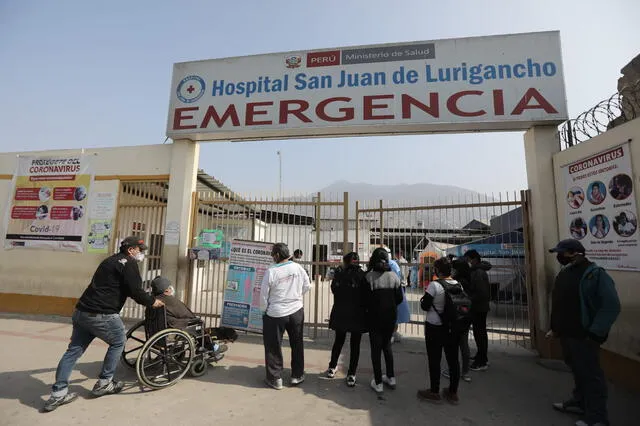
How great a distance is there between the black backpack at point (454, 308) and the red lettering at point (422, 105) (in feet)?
11.1

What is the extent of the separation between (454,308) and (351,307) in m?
1.09

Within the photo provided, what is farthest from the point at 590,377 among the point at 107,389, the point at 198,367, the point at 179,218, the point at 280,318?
the point at 179,218

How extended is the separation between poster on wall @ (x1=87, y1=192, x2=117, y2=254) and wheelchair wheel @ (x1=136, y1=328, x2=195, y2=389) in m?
3.69

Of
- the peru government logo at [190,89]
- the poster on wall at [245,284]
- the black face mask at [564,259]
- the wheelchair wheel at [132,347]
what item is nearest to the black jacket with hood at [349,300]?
the poster on wall at [245,284]

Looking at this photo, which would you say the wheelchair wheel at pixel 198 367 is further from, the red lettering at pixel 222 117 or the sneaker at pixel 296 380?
the red lettering at pixel 222 117

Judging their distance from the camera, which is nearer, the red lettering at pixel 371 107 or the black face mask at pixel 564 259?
the black face mask at pixel 564 259

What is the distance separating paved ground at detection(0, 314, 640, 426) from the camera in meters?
3.01

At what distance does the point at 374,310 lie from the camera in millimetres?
3584

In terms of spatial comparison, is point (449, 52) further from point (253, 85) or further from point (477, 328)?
point (477, 328)

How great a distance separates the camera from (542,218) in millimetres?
4973

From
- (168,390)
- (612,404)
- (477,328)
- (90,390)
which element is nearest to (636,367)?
(612,404)

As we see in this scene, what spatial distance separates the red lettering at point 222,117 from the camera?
6271 millimetres

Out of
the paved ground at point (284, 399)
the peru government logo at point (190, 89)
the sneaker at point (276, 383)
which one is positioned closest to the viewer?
the paved ground at point (284, 399)

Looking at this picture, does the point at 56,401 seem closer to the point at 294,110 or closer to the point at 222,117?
the point at 222,117
